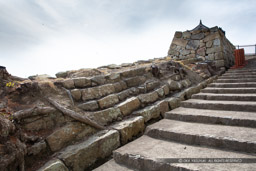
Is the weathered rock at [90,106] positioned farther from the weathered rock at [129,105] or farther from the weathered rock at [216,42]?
the weathered rock at [216,42]

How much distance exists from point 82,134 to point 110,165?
0.62 m

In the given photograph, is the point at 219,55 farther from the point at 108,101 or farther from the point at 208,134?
the point at 108,101

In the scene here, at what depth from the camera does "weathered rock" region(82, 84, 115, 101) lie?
282 cm

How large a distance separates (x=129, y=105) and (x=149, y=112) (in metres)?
0.42

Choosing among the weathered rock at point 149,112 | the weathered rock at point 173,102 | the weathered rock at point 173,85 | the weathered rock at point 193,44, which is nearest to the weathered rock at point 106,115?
the weathered rock at point 149,112

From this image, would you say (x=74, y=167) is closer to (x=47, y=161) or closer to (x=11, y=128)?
(x=47, y=161)

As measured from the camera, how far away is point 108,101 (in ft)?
9.43

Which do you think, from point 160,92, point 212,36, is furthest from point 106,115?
point 212,36

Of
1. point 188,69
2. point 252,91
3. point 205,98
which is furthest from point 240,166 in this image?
point 188,69

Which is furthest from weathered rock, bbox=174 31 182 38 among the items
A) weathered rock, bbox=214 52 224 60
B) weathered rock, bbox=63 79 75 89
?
weathered rock, bbox=63 79 75 89

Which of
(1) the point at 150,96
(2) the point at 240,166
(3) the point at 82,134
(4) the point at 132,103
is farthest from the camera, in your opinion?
(1) the point at 150,96

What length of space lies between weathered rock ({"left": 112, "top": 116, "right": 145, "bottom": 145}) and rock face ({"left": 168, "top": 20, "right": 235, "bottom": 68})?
514 centimetres

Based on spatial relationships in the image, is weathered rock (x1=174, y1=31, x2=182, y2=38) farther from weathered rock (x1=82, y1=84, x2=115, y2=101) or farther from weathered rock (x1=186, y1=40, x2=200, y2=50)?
weathered rock (x1=82, y1=84, x2=115, y2=101)

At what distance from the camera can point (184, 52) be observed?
23.0 feet
